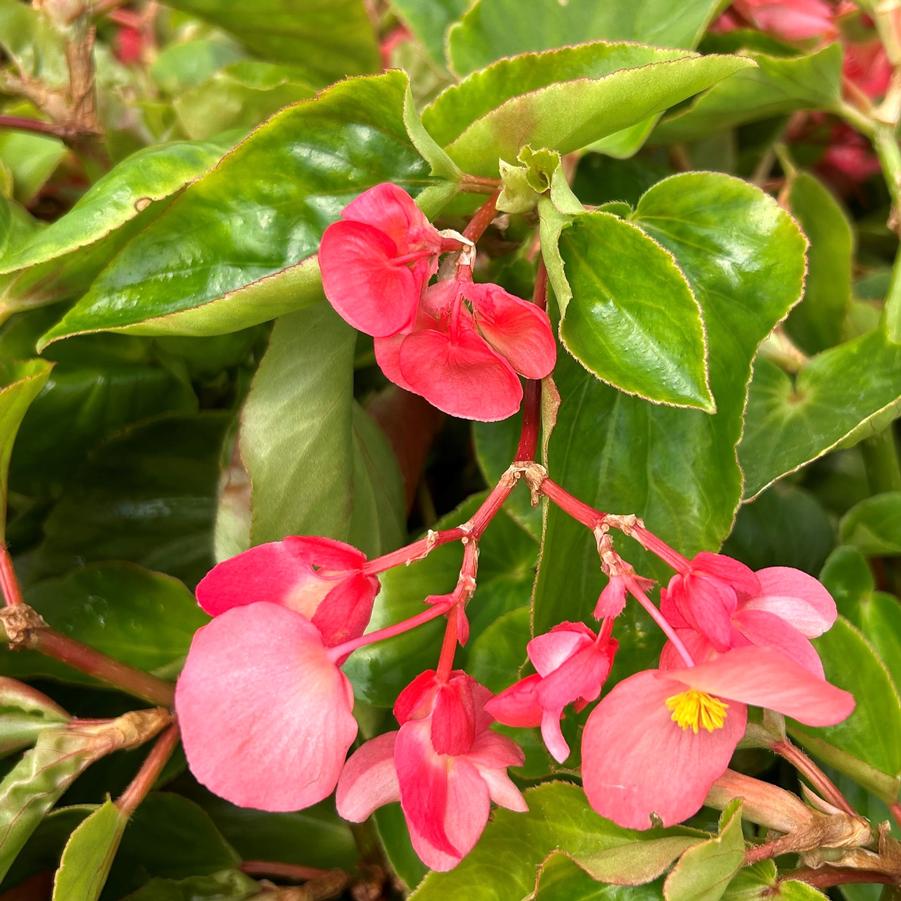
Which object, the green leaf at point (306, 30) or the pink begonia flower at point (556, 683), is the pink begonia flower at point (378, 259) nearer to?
the pink begonia flower at point (556, 683)

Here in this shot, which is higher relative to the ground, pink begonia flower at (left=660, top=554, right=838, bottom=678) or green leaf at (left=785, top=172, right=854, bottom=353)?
pink begonia flower at (left=660, top=554, right=838, bottom=678)

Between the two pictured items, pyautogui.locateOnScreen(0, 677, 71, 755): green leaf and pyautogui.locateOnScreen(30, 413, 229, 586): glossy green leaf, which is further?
pyautogui.locateOnScreen(30, 413, 229, 586): glossy green leaf

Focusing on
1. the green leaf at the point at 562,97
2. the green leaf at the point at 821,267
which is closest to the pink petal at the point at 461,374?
the green leaf at the point at 562,97

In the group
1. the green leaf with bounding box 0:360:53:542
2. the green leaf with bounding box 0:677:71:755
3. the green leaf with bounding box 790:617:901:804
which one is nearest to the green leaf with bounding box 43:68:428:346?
the green leaf with bounding box 0:360:53:542

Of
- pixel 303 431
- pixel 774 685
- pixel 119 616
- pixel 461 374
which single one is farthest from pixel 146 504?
pixel 774 685

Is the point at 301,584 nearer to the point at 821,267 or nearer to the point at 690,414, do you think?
the point at 690,414

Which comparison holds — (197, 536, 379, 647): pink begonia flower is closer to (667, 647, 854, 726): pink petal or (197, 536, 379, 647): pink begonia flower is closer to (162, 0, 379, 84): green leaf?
(667, 647, 854, 726): pink petal

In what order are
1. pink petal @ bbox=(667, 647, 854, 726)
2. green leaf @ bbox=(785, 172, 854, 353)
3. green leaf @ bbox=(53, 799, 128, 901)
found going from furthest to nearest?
green leaf @ bbox=(785, 172, 854, 353)
green leaf @ bbox=(53, 799, 128, 901)
pink petal @ bbox=(667, 647, 854, 726)

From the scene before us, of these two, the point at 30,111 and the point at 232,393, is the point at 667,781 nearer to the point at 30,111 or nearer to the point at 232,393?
the point at 232,393
